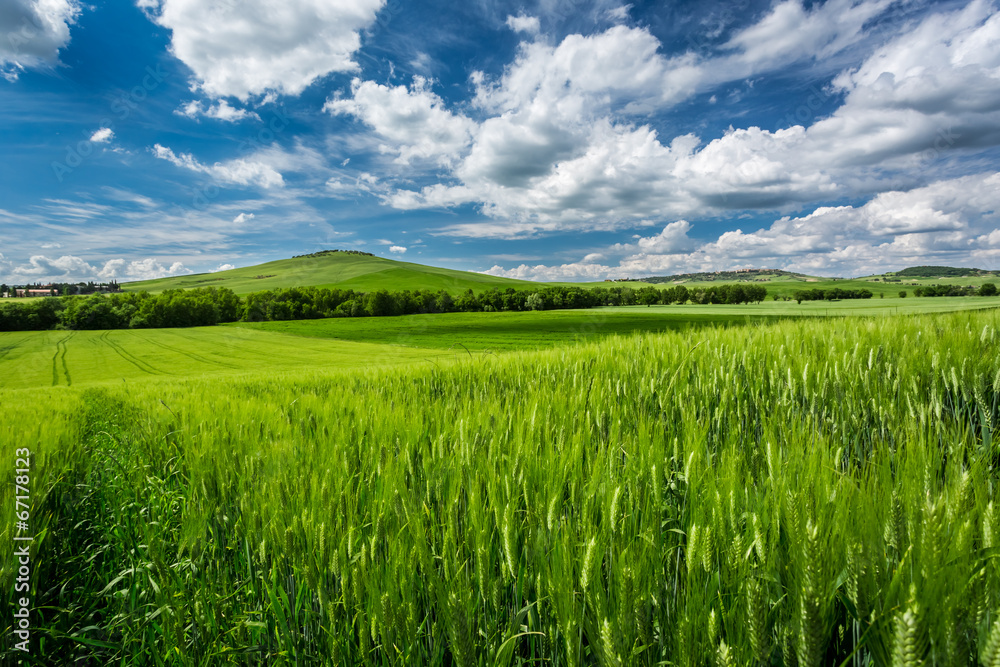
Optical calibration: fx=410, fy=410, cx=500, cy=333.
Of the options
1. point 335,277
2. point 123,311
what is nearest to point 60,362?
point 123,311

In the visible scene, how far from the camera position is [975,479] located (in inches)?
44.0

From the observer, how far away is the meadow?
859mm

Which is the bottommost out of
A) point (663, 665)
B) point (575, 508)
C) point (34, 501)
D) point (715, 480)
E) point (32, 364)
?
point (32, 364)

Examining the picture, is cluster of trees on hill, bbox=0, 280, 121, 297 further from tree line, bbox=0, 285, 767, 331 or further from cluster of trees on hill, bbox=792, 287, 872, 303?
cluster of trees on hill, bbox=792, 287, 872, 303

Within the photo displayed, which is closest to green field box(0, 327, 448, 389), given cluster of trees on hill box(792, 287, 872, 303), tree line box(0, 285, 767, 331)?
tree line box(0, 285, 767, 331)

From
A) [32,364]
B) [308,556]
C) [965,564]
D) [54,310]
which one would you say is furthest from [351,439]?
[54,310]

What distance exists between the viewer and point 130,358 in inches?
1033

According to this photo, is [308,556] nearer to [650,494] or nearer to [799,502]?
[650,494]

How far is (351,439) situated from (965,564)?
243 centimetres

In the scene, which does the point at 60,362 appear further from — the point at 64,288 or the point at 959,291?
the point at 959,291

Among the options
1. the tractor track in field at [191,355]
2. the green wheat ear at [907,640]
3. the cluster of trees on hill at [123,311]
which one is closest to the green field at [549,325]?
the cluster of trees on hill at [123,311]

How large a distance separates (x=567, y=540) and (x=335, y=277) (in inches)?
5481

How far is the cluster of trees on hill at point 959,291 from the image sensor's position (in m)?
46.8

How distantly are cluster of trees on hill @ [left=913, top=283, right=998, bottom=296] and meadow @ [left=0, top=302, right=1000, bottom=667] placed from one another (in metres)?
67.9
